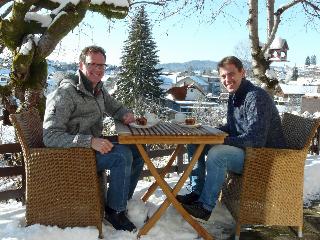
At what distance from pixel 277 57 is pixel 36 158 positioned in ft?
28.2

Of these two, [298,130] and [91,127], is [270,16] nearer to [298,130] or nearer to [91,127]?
[298,130]

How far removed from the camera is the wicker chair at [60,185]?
3.03 meters

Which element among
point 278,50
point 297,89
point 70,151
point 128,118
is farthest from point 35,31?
point 297,89

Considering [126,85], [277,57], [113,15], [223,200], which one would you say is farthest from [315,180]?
[126,85]

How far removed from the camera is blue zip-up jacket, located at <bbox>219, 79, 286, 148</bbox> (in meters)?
3.21

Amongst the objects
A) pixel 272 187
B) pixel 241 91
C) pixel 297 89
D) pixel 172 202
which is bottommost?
pixel 297 89

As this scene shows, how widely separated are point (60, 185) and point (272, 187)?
171 centimetres

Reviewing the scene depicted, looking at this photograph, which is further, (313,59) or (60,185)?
(313,59)

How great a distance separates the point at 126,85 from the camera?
34938 millimetres

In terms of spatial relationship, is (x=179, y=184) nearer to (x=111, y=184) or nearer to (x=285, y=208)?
(x=111, y=184)

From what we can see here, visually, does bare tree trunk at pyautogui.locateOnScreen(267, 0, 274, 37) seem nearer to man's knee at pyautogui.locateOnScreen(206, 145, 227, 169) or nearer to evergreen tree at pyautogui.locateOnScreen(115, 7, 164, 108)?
man's knee at pyautogui.locateOnScreen(206, 145, 227, 169)

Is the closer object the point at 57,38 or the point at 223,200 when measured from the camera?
the point at 223,200

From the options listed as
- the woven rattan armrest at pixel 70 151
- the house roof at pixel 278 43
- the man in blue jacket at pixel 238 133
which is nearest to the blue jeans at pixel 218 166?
the man in blue jacket at pixel 238 133

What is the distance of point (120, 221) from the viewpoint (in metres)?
3.27
